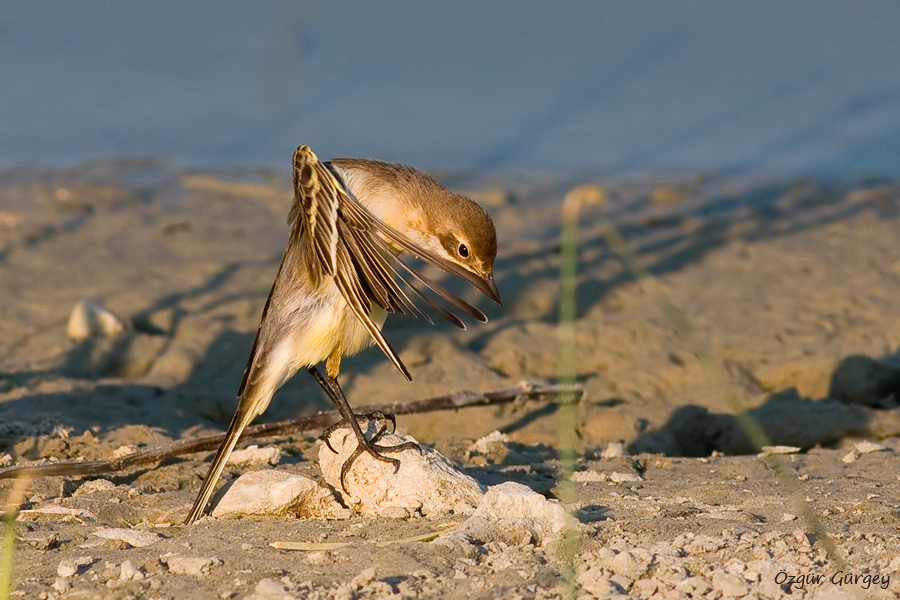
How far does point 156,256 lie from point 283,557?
7218 millimetres

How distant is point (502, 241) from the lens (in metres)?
10.8

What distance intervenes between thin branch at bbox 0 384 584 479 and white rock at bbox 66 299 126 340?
9.60 ft

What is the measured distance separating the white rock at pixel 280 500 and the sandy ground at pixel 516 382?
0.33 feet

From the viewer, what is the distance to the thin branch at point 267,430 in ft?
13.3

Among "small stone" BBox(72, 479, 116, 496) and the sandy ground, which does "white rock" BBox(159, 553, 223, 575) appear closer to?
the sandy ground

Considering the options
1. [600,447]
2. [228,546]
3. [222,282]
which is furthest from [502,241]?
[228,546]

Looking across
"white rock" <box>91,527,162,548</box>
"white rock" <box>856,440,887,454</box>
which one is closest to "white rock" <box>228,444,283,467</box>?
"white rock" <box>91,527,162,548</box>

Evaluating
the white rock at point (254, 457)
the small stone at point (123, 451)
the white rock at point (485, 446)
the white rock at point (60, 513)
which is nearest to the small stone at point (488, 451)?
the white rock at point (485, 446)

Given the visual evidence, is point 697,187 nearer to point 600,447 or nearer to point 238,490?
point 600,447

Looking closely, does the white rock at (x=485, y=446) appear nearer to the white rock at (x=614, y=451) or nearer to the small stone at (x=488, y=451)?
the small stone at (x=488, y=451)

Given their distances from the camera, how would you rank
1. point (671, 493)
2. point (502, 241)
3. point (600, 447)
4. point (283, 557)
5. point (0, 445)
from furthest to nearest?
1. point (502, 241)
2. point (600, 447)
3. point (0, 445)
4. point (671, 493)
5. point (283, 557)

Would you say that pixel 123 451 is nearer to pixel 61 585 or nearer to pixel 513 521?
pixel 61 585

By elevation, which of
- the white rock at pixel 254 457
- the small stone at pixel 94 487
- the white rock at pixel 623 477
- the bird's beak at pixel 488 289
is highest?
the bird's beak at pixel 488 289

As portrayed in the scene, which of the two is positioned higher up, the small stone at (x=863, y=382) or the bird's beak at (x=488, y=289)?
the bird's beak at (x=488, y=289)
